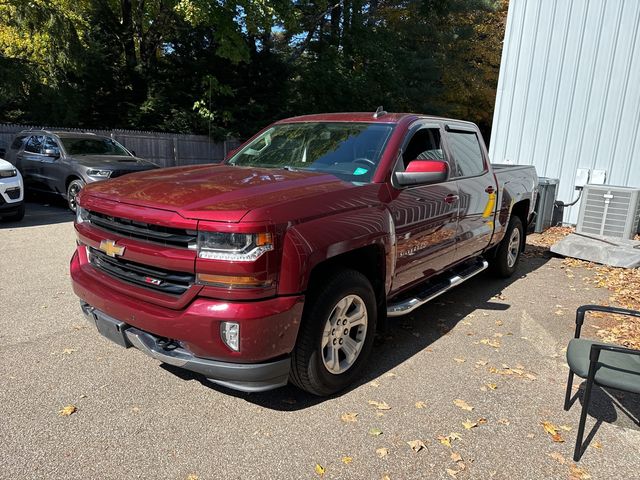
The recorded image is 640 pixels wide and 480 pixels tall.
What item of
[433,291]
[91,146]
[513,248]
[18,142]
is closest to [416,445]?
[433,291]

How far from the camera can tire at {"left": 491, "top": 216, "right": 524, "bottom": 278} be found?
250 inches

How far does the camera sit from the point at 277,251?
268 cm

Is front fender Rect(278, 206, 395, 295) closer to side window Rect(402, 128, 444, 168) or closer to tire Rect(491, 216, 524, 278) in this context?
side window Rect(402, 128, 444, 168)

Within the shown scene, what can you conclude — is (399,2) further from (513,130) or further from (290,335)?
(290,335)

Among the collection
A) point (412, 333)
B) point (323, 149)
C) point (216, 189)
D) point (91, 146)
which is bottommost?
point (412, 333)

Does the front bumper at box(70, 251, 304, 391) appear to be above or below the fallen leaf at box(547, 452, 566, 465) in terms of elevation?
above

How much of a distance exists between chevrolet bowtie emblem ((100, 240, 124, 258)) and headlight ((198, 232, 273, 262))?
71cm

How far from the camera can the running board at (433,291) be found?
383 cm

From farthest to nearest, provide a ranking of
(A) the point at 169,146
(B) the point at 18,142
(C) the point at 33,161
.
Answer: (A) the point at 169,146, (B) the point at 18,142, (C) the point at 33,161

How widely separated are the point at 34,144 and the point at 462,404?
11289mm

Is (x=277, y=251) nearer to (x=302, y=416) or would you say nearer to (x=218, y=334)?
(x=218, y=334)

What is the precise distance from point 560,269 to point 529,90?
17.0 feet

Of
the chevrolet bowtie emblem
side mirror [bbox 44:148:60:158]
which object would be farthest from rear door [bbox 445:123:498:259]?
side mirror [bbox 44:148:60:158]

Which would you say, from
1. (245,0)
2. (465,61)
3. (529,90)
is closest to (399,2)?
(465,61)
